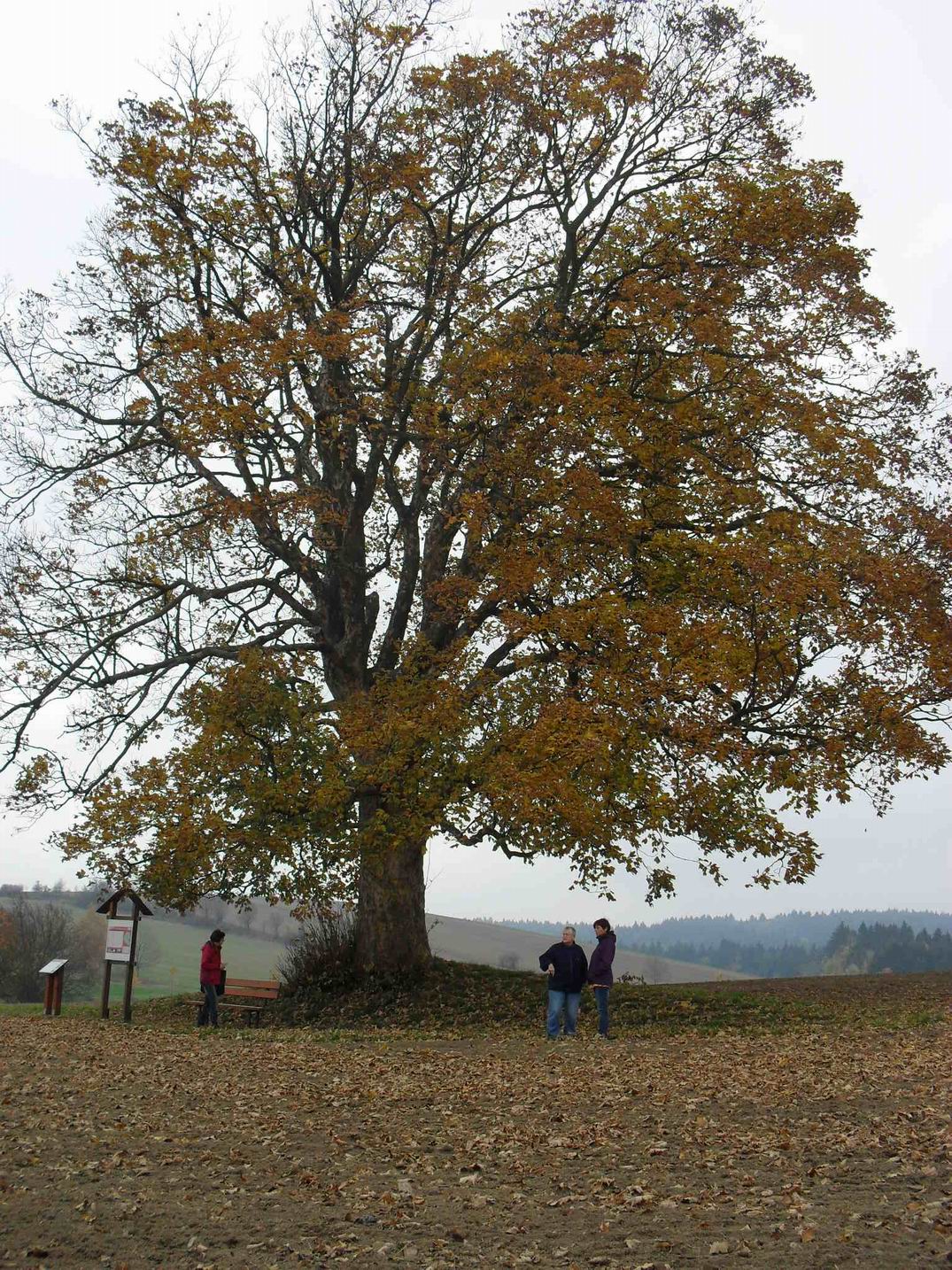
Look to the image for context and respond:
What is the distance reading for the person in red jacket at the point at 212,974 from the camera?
19547 millimetres

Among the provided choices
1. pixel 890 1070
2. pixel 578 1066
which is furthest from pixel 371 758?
pixel 890 1070

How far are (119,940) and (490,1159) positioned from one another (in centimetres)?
1253

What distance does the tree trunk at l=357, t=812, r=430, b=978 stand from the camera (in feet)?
69.1

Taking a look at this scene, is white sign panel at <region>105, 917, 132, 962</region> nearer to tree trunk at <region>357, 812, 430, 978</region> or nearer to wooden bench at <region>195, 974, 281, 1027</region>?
wooden bench at <region>195, 974, 281, 1027</region>

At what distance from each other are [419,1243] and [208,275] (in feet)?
57.6

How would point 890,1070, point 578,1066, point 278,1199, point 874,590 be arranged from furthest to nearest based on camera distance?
point 874,590, point 578,1066, point 890,1070, point 278,1199

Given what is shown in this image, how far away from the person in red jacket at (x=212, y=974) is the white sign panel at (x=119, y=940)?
1.26 meters

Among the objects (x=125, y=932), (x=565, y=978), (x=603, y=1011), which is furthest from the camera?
(x=125, y=932)

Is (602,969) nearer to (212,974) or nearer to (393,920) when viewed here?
(393,920)

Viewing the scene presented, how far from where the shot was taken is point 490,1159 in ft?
29.5

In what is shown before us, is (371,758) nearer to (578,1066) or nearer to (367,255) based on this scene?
(578,1066)

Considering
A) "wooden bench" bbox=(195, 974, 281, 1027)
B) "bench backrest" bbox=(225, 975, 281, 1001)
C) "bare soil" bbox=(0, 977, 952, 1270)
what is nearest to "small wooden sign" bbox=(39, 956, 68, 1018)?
"wooden bench" bbox=(195, 974, 281, 1027)

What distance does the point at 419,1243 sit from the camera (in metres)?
7.26

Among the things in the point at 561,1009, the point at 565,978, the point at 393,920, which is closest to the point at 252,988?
the point at 393,920
